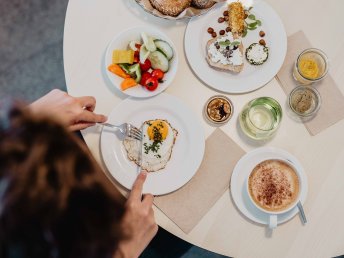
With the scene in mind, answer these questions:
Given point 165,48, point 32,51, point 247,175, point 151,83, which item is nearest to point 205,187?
point 247,175

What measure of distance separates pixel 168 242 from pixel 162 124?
910 mm

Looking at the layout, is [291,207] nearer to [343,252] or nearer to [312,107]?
[343,252]

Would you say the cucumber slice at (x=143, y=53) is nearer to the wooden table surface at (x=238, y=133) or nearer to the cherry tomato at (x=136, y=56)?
the cherry tomato at (x=136, y=56)

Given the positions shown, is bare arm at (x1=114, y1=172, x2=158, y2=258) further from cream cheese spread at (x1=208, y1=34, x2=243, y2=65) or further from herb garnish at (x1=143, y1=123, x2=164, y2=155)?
cream cheese spread at (x1=208, y1=34, x2=243, y2=65)

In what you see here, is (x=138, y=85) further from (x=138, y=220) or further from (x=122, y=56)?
(x=138, y=220)

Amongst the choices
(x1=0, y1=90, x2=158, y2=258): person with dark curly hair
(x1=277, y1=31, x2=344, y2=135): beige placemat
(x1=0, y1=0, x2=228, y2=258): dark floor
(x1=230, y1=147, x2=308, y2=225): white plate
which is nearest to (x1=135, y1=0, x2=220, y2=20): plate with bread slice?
(x1=277, y1=31, x2=344, y2=135): beige placemat

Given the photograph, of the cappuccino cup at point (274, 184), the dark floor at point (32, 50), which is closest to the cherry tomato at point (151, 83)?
the cappuccino cup at point (274, 184)

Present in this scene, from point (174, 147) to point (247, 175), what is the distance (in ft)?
0.95

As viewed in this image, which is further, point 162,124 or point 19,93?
point 19,93

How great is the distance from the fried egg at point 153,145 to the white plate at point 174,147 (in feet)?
0.06

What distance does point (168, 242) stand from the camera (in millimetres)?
2217

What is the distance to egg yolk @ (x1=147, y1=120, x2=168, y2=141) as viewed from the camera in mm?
1542

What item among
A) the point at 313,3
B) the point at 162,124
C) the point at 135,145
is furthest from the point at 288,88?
the point at 135,145

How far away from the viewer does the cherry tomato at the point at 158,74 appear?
1.52 metres
